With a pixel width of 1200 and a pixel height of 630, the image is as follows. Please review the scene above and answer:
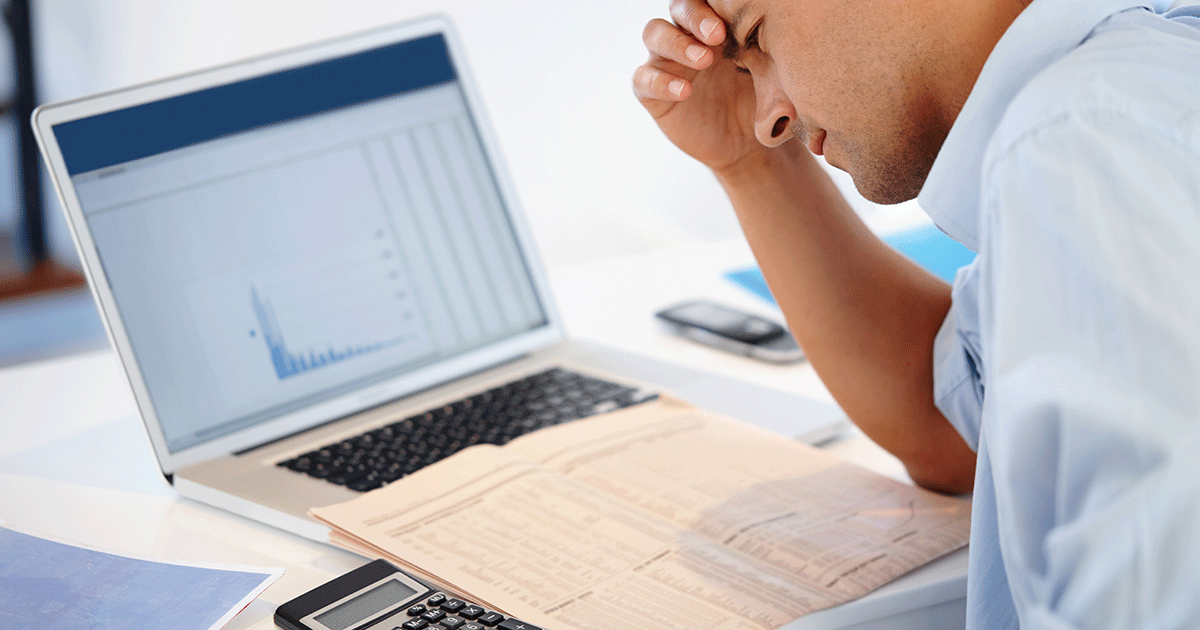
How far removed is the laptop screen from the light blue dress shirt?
0.69 metres

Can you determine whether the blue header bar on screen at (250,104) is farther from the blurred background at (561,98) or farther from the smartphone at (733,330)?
the blurred background at (561,98)

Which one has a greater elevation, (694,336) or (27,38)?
(27,38)

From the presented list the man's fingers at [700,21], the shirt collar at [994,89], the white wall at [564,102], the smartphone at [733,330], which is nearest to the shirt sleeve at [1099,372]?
the shirt collar at [994,89]

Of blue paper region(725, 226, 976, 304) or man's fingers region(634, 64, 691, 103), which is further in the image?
blue paper region(725, 226, 976, 304)

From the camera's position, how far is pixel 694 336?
4.15 ft

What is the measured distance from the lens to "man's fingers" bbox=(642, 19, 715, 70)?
899mm

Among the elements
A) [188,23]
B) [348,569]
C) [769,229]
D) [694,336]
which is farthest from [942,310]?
[188,23]

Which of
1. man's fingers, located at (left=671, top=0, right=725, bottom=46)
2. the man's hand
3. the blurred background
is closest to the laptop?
the man's hand

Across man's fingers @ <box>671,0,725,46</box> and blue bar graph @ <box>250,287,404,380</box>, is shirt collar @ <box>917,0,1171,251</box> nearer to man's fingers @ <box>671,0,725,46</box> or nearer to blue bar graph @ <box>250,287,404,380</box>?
man's fingers @ <box>671,0,725,46</box>

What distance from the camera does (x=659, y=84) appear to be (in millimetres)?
959

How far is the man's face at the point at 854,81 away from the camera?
0.72m

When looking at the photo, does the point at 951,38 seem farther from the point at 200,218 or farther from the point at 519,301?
the point at 200,218

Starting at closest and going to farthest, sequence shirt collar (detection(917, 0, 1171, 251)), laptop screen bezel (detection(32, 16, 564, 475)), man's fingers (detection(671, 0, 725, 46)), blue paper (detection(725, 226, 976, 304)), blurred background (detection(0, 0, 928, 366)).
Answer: shirt collar (detection(917, 0, 1171, 251)) → man's fingers (detection(671, 0, 725, 46)) → laptop screen bezel (detection(32, 16, 564, 475)) → blue paper (detection(725, 226, 976, 304)) → blurred background (detection(0, 0, 928, 366))

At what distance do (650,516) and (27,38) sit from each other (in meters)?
2.99
